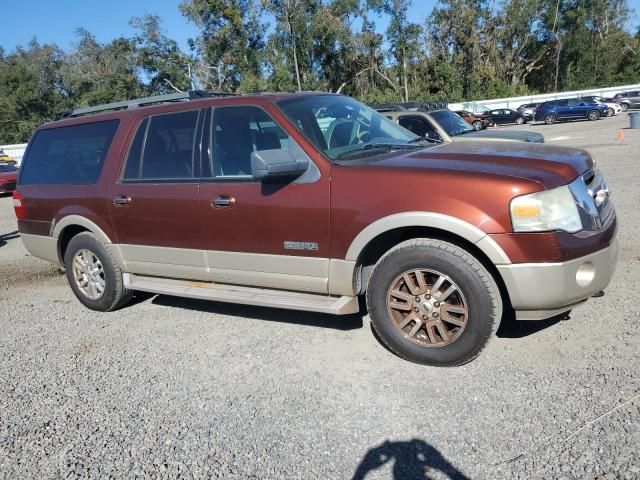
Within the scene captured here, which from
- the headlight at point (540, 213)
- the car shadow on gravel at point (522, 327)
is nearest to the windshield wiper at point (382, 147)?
the headlight at point (540, 213)

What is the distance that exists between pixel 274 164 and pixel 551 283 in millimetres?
1956

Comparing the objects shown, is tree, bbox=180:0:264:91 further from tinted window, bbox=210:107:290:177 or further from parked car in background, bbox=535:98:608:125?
tinted window, bbox=210:107:290:177

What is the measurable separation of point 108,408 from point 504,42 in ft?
225

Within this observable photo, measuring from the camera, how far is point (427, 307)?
3.66 m

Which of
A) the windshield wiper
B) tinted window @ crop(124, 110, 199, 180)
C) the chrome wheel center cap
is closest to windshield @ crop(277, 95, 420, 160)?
the windshield wiper

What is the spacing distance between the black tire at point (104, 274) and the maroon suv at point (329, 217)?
0.02 m

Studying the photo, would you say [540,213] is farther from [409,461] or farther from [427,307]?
[409,461]

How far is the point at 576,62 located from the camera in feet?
211

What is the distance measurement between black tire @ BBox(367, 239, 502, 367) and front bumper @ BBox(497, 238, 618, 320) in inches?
5.7

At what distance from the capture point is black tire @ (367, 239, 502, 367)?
346cm

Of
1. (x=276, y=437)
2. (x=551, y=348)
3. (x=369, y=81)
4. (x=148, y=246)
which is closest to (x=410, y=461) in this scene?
(x=276, y=437)

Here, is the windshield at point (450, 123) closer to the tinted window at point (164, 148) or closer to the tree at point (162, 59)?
the tinted window at point (164, 148)

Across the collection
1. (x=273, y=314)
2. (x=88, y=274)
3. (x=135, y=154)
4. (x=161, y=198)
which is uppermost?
(x=135, y=154)

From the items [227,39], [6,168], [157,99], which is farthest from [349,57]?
[157,99]
